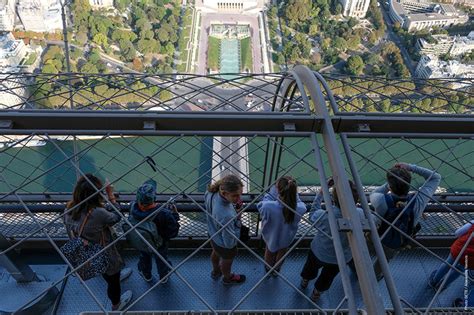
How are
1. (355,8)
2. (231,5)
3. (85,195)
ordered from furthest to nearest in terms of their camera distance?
(231,5), (355,8), (85,195)

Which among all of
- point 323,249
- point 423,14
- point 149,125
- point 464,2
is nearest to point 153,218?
point 149,125

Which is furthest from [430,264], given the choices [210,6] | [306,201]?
[210,6]

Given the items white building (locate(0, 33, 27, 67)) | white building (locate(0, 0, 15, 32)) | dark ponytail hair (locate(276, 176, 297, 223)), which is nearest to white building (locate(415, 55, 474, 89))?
dark ponytail hair (locate(276, 176, 297, 223))

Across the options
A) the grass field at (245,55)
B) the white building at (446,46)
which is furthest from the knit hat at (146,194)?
the white building at (446,46)

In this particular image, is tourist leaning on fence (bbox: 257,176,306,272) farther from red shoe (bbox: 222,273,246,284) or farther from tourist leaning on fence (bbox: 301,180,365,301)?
red shoe (bbox: 222,273,246,284)

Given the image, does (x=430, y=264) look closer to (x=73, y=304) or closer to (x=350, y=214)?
(x=350, y=214)

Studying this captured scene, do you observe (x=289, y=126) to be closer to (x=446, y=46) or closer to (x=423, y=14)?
(x=446, y=46)

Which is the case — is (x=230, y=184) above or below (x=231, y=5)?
above

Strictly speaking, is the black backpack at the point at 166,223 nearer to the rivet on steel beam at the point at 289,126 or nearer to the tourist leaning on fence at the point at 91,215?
the tourist leaning on fence at the point at 91,215
